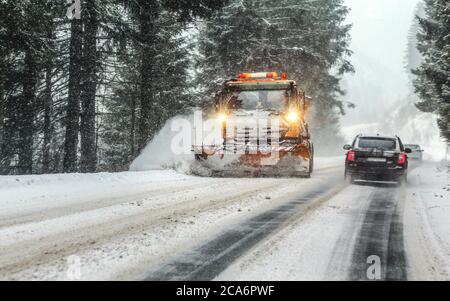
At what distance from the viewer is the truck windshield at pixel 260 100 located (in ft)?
50.7

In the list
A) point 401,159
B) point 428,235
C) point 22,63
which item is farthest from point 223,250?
point 22,63

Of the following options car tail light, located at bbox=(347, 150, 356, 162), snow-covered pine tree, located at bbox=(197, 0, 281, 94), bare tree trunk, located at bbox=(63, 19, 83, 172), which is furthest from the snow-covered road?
snow-covered pine tree, located at bbox=(197, 0, 281, 94)

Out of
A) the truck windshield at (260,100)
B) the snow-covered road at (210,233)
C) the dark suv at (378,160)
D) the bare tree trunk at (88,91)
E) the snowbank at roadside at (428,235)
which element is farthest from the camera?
the bare tree trunk at (88,91)

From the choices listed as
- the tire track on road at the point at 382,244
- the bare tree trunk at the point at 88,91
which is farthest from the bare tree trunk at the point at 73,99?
the tire track on road at the point at 382,244

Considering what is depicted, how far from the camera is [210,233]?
587 cm

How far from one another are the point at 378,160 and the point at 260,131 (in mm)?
3705

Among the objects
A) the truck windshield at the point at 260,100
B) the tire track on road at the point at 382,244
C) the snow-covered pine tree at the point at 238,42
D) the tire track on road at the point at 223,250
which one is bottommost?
the tire track on road at the point at 382,244

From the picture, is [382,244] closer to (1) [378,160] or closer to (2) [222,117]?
(1) [378,160]

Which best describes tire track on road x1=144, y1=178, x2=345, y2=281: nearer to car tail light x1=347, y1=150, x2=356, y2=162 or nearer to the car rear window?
car tail light x1=347, y1=150, x2=356, y2=162

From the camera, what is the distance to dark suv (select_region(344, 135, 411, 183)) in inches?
560

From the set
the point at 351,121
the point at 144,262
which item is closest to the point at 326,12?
the point at 144,262

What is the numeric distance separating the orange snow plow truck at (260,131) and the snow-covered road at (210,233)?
4154 mm

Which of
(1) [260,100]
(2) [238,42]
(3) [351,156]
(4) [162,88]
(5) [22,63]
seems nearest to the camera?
(3) [351,156]

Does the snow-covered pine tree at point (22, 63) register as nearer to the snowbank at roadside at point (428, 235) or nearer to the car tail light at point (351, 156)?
the car tail light at point (351, 156)
